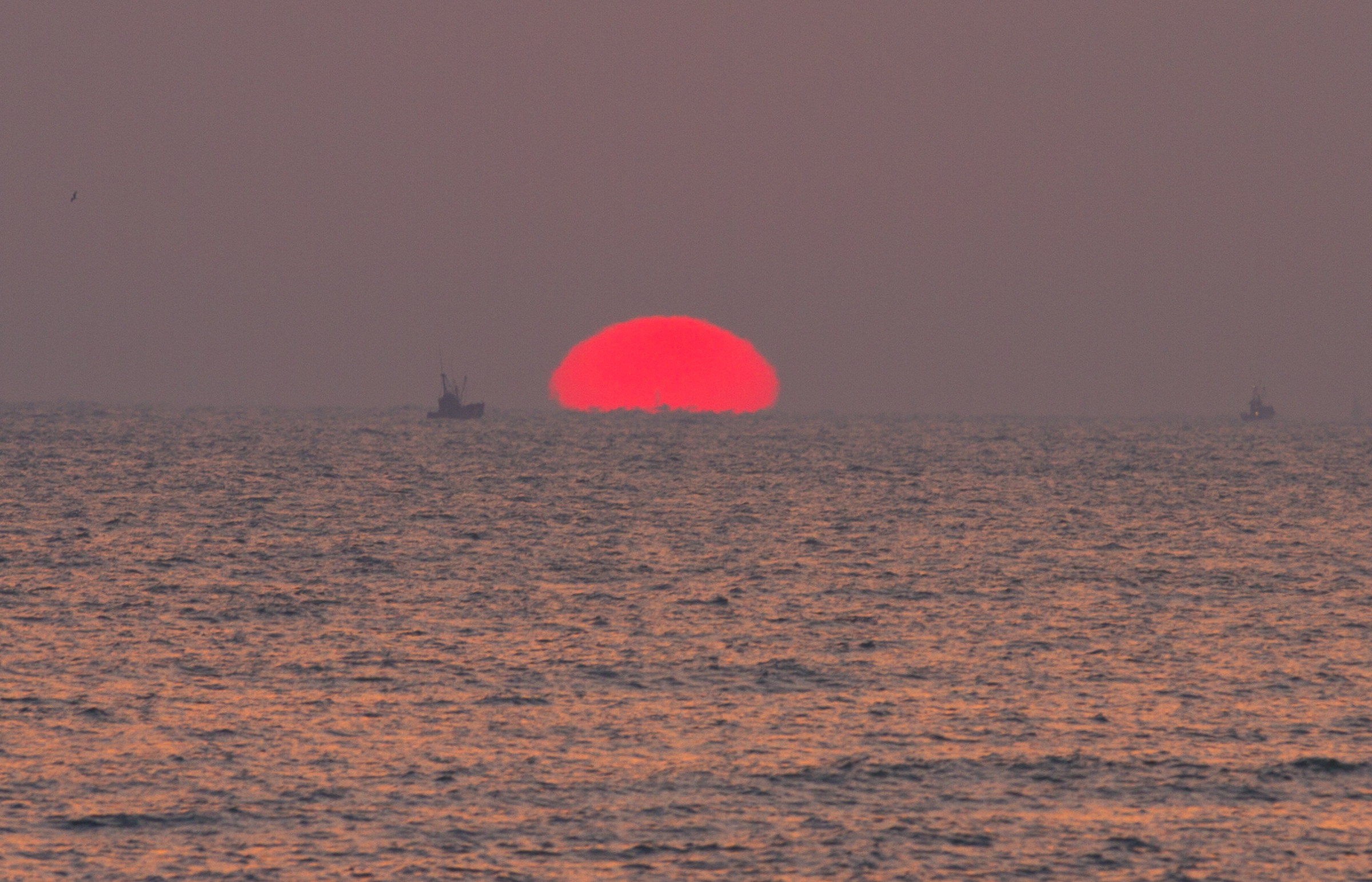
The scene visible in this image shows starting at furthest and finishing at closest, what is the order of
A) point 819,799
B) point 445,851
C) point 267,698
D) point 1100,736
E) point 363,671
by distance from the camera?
point 363,671 < point 267,698 < point 1100,736 < point 819,799 < point 445,851

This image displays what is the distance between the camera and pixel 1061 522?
99812mm

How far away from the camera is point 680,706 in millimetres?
38938

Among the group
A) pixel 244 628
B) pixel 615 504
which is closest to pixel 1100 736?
pixel 244 628

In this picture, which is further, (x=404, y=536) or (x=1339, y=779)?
(x=404, y=536)

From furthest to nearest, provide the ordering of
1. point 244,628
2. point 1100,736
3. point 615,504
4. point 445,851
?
point 615,504 → point 244,628 → point 1100,736 → point 445,851

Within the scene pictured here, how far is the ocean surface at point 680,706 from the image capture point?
2705 centimetres

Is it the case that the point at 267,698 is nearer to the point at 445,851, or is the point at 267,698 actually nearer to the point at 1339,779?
the point at 445,851

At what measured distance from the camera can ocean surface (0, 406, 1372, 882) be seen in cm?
2705

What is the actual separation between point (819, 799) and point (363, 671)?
60.2 feet

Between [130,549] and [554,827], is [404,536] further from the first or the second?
[554,827]

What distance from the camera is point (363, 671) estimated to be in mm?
43312

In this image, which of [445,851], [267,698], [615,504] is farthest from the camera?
[615,504]

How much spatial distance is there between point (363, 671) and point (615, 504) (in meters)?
70.9

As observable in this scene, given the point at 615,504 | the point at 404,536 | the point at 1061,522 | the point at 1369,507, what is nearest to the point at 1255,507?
the point at 1369,507
